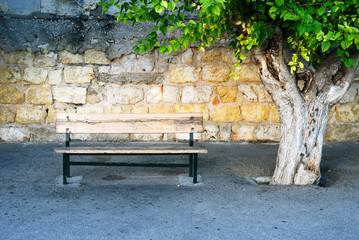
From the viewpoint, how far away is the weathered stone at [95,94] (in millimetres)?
6355

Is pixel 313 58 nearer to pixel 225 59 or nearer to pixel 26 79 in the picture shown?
pixel 225 59

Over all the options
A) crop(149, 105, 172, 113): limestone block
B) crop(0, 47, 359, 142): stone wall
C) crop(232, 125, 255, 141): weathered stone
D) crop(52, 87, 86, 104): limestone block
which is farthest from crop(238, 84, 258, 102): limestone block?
crop(52, 87, 86, 104): limestone block

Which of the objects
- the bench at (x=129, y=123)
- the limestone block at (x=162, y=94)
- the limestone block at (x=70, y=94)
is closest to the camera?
the bench at (x=129, y=123)

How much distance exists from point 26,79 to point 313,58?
168 inches

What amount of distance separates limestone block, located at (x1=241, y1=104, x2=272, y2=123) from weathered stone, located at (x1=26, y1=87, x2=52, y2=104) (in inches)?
121

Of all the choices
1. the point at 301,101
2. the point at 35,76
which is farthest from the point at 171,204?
the point at 35,76

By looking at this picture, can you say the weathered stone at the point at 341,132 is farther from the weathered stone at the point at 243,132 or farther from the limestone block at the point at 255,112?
the weathered stone at the point at 243,132

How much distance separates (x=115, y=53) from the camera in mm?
6297

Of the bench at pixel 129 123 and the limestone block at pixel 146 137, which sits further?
the limestone block at pixel 146 137

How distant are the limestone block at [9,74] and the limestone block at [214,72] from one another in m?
2.92

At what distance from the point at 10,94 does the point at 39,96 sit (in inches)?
17.5

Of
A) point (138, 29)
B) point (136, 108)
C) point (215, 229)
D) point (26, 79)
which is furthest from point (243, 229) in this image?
point (26, 79)

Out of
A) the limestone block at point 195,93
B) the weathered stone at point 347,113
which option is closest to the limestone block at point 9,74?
the limestone block at point 195,93

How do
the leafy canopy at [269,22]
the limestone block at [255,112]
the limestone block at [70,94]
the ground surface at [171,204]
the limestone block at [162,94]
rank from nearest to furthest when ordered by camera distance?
the ground surface at [171,204] < the leafy canopy at [269,22] < the limestone block at [70,94] < the limestone block at [162,94] < the limestone block at [255,112]
